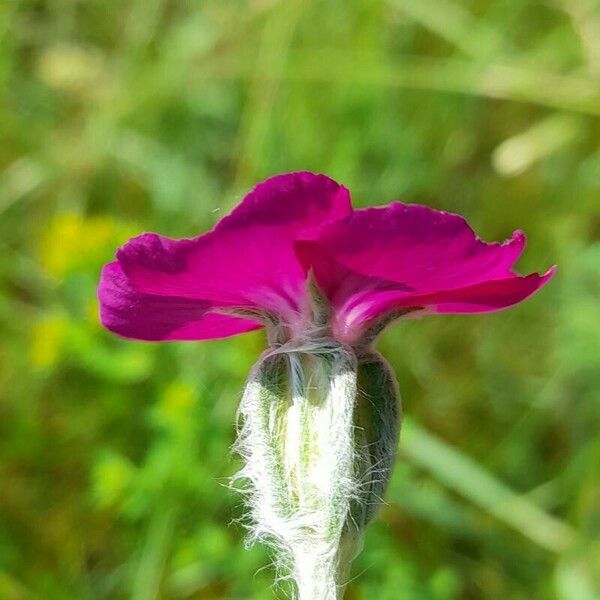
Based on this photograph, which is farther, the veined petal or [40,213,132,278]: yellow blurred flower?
[40,213,132,278]: yellow blurred flower

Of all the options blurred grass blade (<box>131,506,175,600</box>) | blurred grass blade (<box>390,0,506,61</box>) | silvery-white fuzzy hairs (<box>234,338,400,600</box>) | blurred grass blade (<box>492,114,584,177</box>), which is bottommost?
blurred grass blade (<box>131,506,175,600</box>)

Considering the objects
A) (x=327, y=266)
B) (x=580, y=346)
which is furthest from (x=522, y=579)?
(x=327, y=266)

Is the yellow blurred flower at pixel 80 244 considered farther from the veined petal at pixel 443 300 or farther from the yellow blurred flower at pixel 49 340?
the veined petal at pixel 443 300

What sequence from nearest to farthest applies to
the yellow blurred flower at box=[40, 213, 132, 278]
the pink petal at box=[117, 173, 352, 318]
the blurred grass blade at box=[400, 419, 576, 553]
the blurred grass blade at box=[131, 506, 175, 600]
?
the pink petal at box=[117, 173, 352, 318], the blurred grass blade at box=[131, 506, 175, 600], the blurred grass blade at box=[400, 419, 576, 553], the yellow blurred flower at box=[40, 213, 132, 278]

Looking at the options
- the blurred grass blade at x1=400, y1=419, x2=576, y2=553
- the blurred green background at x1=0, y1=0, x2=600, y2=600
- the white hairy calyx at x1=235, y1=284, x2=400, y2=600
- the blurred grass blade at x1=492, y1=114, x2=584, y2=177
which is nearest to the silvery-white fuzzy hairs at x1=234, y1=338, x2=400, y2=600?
the white hairy calyx at x1=235, y1=284, x2=400, y2=600

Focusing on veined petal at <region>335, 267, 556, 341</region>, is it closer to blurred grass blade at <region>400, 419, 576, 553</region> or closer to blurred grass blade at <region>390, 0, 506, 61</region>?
blurred grass blade at <region>400, 419, 576, 553</region>

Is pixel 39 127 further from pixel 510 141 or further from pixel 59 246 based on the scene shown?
pixel 510 141

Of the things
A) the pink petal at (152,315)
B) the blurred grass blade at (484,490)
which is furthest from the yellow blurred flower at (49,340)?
the pink petal at (152,315)
